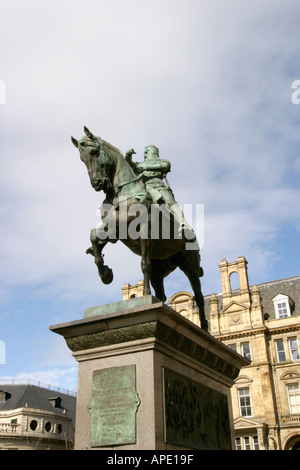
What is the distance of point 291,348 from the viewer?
37719 mm

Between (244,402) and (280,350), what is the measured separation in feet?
16.5

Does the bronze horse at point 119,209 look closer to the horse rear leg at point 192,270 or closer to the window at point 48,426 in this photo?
the horse rear leg at point 192,270

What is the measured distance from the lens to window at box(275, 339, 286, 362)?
3781 centimetres

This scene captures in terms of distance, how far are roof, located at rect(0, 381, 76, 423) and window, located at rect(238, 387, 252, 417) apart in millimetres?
23104

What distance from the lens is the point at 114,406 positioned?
6125 millimetres

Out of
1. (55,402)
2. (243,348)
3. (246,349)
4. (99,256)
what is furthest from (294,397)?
(99,256)

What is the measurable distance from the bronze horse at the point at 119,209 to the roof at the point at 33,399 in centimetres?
4582

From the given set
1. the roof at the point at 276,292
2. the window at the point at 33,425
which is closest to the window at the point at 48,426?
the window at the point at 33,425

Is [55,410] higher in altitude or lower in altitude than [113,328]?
higher

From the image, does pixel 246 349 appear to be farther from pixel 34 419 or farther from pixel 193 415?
pixel 193 415

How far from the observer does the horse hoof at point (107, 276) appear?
764 cm
